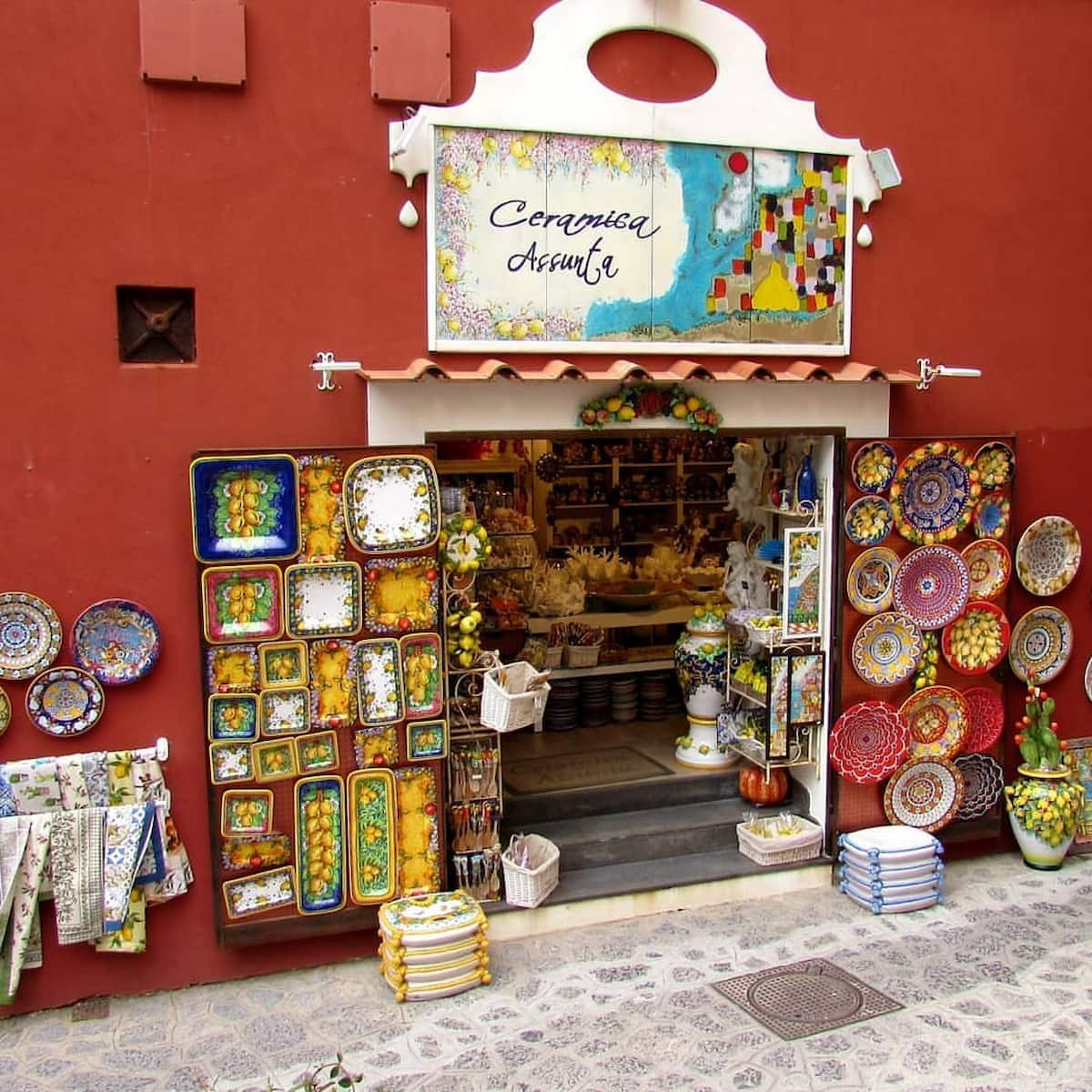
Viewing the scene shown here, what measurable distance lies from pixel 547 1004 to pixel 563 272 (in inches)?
151

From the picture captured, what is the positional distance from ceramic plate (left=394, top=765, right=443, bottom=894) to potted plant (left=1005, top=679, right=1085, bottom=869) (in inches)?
145

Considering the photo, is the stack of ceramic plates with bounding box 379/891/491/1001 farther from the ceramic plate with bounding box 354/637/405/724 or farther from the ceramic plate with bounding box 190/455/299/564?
the ceramic plate with bounding box 190/455/299/564

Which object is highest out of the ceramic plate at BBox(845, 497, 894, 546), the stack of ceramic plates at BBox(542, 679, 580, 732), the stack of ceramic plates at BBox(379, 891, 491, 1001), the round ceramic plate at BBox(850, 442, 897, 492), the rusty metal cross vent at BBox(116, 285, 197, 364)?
the rusty metal cross vent at BBox(116, 285, 197, 364)

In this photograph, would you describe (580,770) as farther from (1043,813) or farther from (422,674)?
(1043,813)

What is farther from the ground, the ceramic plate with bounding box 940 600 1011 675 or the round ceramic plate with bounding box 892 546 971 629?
the round ceramic plate with bounding box 892 546 971 629

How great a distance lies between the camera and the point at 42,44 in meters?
5.24

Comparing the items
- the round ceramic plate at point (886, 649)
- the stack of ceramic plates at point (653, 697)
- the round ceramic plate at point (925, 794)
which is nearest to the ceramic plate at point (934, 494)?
the round ceramic plate at point (886, 649)

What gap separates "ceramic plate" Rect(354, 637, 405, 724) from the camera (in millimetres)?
5801

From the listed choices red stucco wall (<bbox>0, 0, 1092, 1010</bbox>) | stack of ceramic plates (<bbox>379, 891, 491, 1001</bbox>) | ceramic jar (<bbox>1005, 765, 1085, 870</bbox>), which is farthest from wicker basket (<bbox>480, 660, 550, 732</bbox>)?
ceramic jar (<bbox>1005, 765, 1085, 870</bbox>)

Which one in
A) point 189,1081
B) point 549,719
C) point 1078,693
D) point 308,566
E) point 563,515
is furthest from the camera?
point 563,515

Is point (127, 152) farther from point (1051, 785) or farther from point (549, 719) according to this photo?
point (1051, 785)

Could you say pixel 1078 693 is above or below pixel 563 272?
below

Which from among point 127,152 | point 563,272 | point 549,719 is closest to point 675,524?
point 549,719

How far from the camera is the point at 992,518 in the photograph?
6926 millimetres
